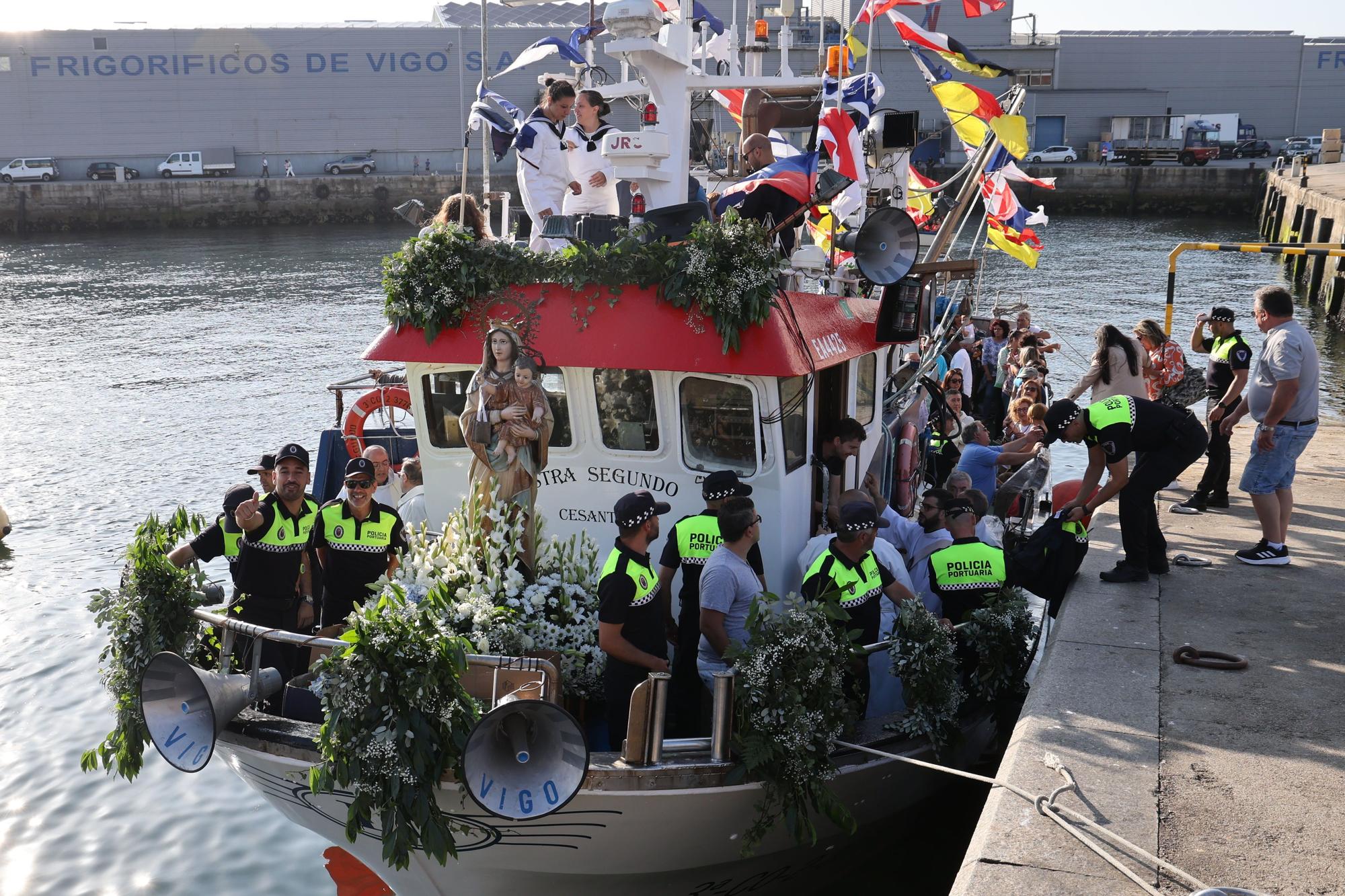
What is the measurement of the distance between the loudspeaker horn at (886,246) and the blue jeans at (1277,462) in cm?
252

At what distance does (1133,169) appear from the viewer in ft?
181

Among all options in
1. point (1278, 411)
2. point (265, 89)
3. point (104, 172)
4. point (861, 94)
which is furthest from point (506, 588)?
point (265, 89)

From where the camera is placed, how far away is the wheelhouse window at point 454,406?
7.05 meters

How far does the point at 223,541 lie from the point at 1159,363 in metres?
8.32

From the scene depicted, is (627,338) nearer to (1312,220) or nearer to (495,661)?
(495,661)

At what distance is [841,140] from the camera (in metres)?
8.43

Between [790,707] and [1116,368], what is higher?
[1116,368]

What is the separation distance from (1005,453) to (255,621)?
302 inches

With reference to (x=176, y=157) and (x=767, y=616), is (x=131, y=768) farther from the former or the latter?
(x=176, y=157)

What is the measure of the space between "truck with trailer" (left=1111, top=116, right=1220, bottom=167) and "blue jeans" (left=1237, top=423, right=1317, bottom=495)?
55.7m

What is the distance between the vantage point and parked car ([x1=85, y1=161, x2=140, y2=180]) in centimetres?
5775

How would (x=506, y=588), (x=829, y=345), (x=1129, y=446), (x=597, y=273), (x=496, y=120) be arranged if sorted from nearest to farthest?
1. (x=506, y=588)
2. (x=597, y=273)
3. (x=1129, y=446)
4. (x=829, y=345)
5. (x=496, y=120)

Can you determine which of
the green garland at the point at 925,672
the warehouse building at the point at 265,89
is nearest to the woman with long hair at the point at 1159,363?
the green garland at the point at 925,672

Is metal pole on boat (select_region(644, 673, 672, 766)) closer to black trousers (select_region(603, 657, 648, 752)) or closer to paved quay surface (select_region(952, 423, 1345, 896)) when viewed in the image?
black trousers (select_region(603, 657, 648, 752))
